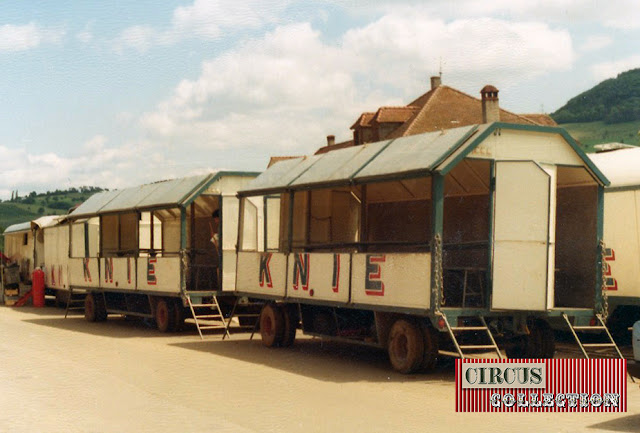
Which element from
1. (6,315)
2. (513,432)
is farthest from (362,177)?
(6,315)

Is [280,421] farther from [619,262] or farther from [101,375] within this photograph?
[619,262]

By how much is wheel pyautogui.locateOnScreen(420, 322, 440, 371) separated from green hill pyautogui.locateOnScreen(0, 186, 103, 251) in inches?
4893

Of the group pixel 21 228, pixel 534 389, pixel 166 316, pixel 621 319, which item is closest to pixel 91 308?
pixel 166 316

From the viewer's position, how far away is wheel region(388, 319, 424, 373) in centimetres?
1343

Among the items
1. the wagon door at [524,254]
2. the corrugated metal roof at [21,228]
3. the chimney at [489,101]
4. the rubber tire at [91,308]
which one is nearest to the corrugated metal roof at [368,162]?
the wagon door at [524,254]

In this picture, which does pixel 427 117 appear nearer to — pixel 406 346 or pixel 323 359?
pixel 323 359

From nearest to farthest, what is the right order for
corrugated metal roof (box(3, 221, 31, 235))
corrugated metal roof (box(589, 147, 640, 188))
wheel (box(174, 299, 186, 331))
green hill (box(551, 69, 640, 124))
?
corrugated metal roof (box(589, 147, 640, 188)) < wheel (box(174, 299, 186, 331)) < corrugated metal roof (box(3, 221, 31, 235)) < green hill (box(551, 69, 640, 124))

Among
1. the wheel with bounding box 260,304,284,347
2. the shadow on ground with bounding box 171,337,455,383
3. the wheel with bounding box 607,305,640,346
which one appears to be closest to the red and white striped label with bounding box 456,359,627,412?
→ the shadow on ground with bounding box 171,337,455,383

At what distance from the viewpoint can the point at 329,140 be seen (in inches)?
2844

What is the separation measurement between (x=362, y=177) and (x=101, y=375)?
5138 millimetres

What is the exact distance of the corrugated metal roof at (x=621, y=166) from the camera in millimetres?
16422

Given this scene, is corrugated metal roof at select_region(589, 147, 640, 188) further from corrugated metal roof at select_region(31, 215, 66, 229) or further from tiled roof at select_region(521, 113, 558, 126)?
tiled roof at select_region(521, 113, 558, 126)

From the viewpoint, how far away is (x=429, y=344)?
1346cm

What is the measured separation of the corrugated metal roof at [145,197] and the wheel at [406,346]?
8.79m
